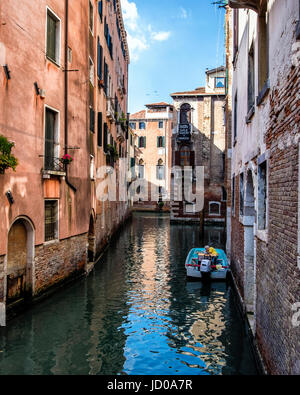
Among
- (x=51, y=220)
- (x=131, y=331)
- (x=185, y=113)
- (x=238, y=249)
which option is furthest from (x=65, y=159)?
(x=185, y=113)

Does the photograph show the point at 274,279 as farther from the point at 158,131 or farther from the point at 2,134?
the point at 158,131

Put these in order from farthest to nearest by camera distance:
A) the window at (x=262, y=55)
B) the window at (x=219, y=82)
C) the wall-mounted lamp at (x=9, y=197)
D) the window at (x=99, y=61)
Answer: the window at (x=219, y=82) < the window at (x=99, y=61) < the wall-mounted lamp at (x=9, y=197) < the window at (x=262, y=55)

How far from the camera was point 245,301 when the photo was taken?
7891 mm

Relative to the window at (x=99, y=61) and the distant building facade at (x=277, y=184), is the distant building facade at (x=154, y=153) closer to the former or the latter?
the window at (x=99, y=61)

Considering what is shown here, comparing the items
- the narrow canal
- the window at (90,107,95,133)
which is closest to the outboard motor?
the narrow canal

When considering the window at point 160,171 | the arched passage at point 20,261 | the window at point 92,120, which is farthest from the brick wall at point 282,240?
the window at point 160,171

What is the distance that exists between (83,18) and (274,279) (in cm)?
1020

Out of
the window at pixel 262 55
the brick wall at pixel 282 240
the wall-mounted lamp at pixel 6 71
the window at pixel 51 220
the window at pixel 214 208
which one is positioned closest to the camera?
the brick wall at pixel 282 240

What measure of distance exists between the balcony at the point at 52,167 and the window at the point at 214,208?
2148 cm

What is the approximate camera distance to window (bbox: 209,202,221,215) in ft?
98.3

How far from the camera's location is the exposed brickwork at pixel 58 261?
348 inches

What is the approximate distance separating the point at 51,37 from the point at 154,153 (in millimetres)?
33710

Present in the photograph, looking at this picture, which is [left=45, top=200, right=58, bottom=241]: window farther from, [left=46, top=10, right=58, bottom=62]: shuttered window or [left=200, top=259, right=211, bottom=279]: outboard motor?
[left=200, top=259, right=211, bottom=279]: outboard motor
